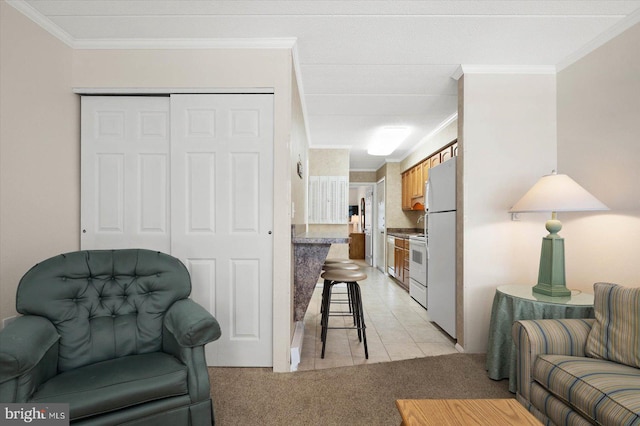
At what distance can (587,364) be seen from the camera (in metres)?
1.59

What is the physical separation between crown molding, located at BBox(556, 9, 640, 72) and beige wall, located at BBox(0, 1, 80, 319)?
3895 millimetres

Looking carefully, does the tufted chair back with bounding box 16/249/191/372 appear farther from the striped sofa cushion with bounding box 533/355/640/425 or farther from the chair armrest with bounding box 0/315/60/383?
the striped sofa cushion with bounding box 533/355/640/425

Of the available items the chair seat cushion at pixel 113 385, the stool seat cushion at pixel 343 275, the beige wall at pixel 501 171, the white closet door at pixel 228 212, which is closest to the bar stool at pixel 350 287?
the stool seat cushion at pixel 343 275

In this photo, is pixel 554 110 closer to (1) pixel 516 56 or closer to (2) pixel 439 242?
(1) pixel 516 56

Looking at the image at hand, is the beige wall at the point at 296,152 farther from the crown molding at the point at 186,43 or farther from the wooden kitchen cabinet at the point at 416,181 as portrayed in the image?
the wooden kitchen cabinet at the point at 416,181

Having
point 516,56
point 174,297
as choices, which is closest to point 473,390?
point 174,297

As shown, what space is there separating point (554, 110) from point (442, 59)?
1.09m

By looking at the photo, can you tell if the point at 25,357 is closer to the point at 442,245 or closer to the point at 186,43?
the point at 186,43

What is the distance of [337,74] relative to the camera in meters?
3.07

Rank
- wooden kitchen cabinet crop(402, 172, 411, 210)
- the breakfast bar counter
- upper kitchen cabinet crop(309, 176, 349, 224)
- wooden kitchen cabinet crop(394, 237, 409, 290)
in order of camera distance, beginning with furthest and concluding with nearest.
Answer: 1. wooden kitchen cabinet crop(402, 172, 411, 210)
2. upper kitchen cabinet crop(309, 176, 349, 224)
3. wooden kitchen cabinet crop(394, 237, 409, 290)
4. the breakfast bar counter

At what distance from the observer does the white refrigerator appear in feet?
10.4

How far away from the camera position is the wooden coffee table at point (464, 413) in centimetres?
119

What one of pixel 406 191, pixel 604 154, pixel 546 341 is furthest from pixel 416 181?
pixel 546 341

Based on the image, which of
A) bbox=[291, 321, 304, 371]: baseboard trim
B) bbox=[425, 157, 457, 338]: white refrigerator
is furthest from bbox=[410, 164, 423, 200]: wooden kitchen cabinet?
bbox=[291, 321, 304, 371]: baseboard trim
